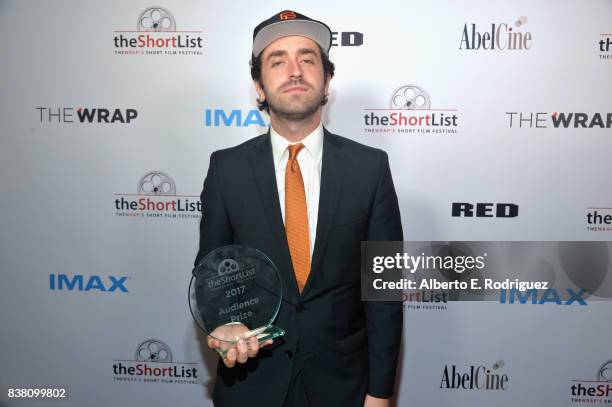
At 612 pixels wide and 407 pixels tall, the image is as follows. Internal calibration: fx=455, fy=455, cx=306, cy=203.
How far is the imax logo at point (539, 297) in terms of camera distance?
85.2 inches

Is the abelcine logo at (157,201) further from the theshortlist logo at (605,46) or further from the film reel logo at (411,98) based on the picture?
the theshortlist logo at (605,46)

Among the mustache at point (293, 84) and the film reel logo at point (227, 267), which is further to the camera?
the mustache at point (293, 84)

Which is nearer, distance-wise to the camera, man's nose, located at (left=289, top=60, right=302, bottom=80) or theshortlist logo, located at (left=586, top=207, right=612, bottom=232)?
man's nose, located at (left=289, top=60, right=302, bottom=80)

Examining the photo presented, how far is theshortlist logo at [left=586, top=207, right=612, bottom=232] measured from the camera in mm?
2123

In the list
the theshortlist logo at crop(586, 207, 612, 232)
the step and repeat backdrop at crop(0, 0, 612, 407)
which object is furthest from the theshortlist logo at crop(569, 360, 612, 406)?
the theshortlist logo at crop(586, 207, 612, 232)

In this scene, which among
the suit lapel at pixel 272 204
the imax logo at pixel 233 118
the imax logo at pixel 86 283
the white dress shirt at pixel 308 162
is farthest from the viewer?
the imax logo at pixel 86 283

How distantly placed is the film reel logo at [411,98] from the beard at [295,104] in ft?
2.25

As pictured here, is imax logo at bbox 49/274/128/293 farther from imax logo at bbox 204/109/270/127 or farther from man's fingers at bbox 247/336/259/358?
man's fingers at bbox 247/336/259/358

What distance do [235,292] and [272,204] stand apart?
0.30 m

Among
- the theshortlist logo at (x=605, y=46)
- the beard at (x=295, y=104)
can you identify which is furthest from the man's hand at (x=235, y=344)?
the theshortlist logo at (x=605, y=46)

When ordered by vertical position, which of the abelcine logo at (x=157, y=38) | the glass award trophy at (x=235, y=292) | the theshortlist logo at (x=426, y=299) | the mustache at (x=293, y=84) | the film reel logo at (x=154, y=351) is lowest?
the film reel logo at (x=154, y=351)

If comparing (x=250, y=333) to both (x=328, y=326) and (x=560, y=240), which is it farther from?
(x=560, y=240)

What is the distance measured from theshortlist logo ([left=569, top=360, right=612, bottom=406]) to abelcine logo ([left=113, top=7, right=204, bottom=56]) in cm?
242

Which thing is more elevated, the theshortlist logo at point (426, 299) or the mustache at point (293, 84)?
the mustache at point (293, 84)
